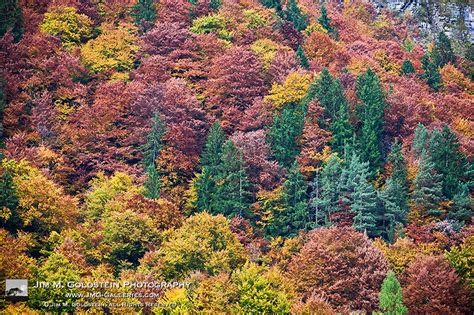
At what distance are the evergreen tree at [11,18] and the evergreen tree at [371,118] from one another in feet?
119

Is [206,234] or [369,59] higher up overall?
[369,59]

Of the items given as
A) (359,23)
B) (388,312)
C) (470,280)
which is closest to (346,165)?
(470,280)

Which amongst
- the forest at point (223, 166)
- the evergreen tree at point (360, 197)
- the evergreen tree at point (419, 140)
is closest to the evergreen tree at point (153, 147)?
the forest at point (223, 166)

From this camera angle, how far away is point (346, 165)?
65.2m

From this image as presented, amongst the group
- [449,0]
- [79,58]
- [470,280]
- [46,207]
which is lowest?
[470,280]

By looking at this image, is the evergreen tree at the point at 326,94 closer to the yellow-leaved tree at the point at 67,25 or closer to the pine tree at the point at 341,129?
the pine tree at the point at 341,129

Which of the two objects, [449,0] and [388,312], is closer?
[388,312]

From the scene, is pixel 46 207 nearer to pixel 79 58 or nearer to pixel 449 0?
pixel 79 58

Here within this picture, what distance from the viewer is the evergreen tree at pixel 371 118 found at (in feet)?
221

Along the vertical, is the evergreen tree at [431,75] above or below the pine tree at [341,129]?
above

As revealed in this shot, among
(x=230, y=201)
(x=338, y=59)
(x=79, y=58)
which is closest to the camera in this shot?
(x=230, y=201)

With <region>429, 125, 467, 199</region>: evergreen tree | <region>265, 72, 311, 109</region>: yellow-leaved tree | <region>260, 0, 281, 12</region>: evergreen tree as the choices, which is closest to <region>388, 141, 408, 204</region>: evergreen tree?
<region>429, 125, 467, 199</region>: evergreen tree

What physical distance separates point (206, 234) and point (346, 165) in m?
18.1

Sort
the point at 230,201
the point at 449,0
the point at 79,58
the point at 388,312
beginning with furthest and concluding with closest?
the point at 449,0 → the point at 79,58 → the point at 230,201 → the point at 388,312
